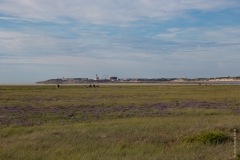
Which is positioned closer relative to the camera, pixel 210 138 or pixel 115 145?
pixel 115 145

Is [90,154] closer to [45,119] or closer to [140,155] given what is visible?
[140,155]

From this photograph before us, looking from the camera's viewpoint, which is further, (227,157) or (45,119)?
(45,119)

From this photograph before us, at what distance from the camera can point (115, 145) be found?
12367 mm

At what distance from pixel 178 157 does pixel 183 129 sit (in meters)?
5.78

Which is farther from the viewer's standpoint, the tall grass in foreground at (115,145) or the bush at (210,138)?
the bush at (210,138)

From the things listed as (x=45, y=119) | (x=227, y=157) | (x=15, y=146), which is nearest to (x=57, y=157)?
(x=15, y=146)

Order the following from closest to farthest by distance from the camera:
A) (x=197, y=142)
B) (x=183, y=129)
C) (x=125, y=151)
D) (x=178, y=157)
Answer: (x=178, y=157) → (x=125, y=151) → (x=197, y=142) → (x=183, y=129)

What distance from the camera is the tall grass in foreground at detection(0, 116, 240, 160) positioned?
35.4 feet

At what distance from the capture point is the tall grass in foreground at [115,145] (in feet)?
35.4

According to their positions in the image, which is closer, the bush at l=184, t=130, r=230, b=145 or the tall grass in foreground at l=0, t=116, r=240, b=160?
the tall grass in foreground at l=0, t=116, r=240, b=160

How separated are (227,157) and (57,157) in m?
5.37

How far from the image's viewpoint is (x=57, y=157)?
34.6ft

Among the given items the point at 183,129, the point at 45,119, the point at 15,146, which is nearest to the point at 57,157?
the point at 15,146

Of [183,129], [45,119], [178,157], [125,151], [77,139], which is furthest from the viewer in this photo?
[45,119]
